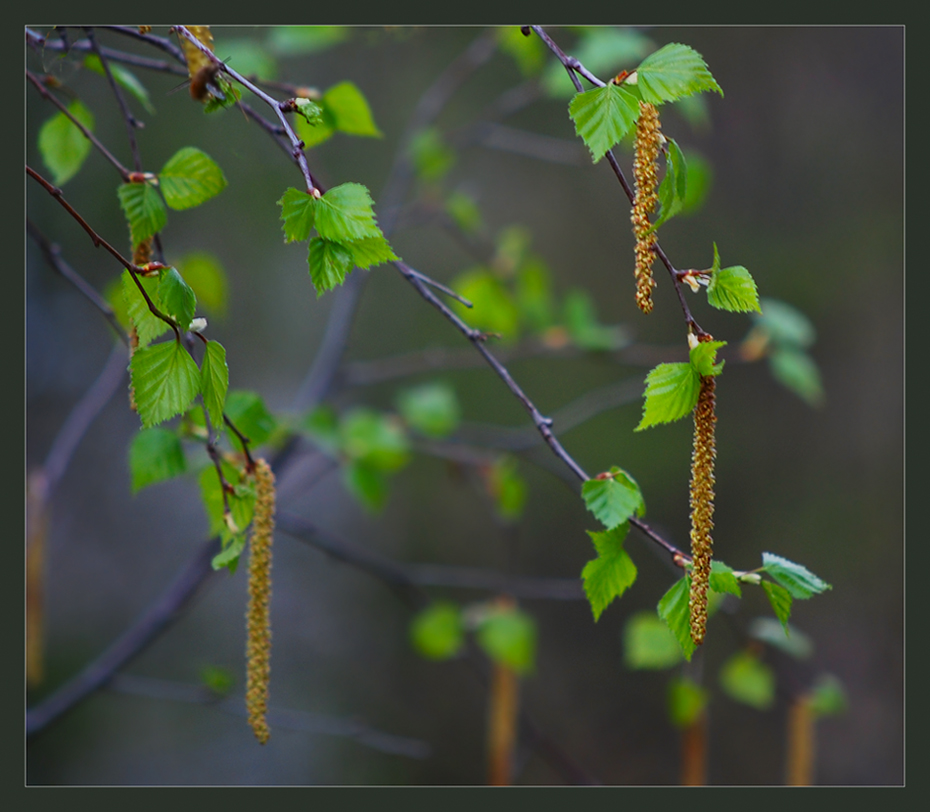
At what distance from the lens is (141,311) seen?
1.47 ft

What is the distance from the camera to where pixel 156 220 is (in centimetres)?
55

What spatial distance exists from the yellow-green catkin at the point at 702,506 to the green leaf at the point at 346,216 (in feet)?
0.67

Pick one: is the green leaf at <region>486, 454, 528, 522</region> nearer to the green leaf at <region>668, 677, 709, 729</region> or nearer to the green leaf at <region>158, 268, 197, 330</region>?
the green leaf at <region>668, 677, 709, 729</region>

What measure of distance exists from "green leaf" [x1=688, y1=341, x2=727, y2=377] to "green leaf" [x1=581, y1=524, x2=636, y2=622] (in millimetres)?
114

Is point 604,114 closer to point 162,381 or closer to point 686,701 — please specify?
point 162,381

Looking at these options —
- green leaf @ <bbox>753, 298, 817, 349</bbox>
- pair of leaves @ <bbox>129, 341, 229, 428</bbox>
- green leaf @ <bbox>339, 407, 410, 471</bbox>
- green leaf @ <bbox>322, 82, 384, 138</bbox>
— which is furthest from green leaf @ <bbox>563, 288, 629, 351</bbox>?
pair of leaves @ <bbox>129, 341, 229, 428</bbox>

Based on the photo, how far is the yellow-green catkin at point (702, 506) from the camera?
0.42m

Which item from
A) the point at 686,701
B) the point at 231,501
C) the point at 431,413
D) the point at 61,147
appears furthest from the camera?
the point at 431,413

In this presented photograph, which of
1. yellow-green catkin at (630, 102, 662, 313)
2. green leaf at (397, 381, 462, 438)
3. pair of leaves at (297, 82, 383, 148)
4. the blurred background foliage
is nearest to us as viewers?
yellow-green catkin at (630, 102, 662, 313)

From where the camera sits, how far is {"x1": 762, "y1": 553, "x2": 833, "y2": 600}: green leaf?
18.3 inches

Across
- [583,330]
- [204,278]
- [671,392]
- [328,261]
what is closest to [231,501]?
[328,261]

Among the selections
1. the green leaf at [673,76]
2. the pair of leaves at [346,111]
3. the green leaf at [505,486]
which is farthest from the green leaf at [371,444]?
the green leaf at [673,76]

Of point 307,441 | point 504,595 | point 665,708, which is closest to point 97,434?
point 307,441

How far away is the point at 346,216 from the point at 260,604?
0.25 m
